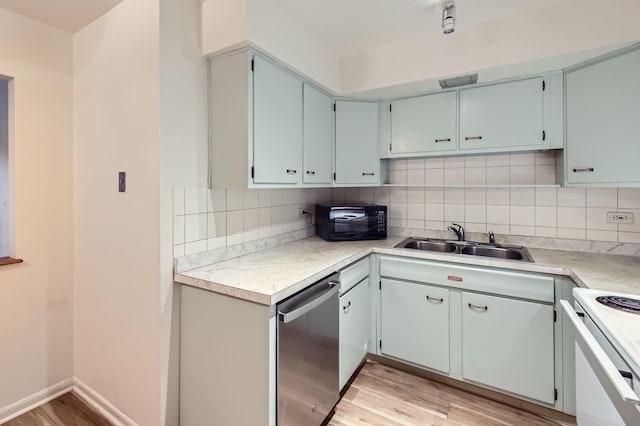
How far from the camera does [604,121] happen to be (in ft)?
5.65

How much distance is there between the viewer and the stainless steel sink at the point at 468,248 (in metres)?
2.17

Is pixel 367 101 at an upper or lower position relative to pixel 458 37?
lower

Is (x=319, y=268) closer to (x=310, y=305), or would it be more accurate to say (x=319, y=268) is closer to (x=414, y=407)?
(x=310, y=305)

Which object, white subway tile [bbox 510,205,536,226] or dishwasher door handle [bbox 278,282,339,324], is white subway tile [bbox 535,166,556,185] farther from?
dishwasher door handle [bbox 278,282,339,324]

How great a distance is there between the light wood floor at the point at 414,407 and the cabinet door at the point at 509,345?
139mm

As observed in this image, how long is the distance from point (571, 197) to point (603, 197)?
6.7 inches

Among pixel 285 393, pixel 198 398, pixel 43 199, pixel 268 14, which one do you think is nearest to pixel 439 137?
pixel 268 14

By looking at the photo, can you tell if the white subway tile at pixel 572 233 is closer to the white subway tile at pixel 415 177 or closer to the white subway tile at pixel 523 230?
the white subway tile at pixel 523 230

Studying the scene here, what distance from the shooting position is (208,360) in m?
1.46

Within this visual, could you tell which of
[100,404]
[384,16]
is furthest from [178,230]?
[384,16]

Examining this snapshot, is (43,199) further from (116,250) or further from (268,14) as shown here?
(268,14)

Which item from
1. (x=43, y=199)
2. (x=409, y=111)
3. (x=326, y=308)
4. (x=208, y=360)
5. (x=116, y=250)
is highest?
(x=409, y=111)

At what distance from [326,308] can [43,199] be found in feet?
6.24

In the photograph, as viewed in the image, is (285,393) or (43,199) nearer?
(285,393)
